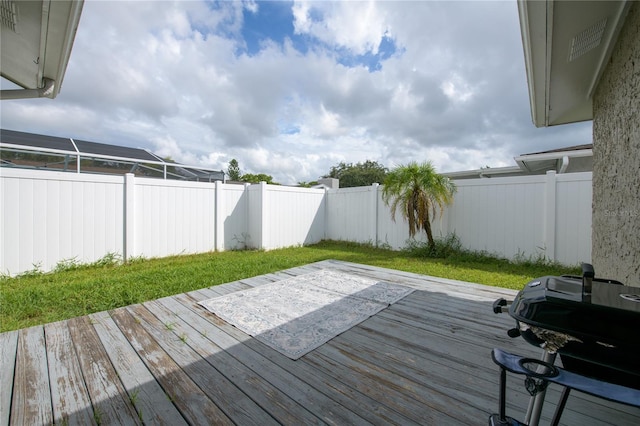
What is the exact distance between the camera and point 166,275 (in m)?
3.89

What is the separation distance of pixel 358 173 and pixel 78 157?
878 inches

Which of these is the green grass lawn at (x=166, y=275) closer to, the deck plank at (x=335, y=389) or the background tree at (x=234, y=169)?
the deck plank at (x=335, y=389)

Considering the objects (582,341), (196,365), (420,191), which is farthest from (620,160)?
(420,191)

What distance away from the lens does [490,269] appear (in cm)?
445

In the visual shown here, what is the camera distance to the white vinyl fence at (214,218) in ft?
12.6

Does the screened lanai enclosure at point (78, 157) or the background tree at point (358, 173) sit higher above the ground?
the background tree at point (358, 173)

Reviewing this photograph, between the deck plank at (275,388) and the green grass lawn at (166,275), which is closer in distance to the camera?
the deck plank at (275,388)

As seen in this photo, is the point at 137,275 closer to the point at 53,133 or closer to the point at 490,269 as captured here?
the point at 490,269

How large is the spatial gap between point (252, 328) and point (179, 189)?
418 cm

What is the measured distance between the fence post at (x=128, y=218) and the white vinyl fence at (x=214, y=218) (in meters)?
0.02

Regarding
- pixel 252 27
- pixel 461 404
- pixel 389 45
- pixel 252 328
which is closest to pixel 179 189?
pixel 252 27

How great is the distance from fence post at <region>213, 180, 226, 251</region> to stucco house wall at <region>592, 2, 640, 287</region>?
19.8ft

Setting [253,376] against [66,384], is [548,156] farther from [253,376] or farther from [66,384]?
[66,384]

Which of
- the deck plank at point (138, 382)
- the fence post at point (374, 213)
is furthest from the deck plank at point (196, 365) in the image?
the fence post at point (374, 213)
